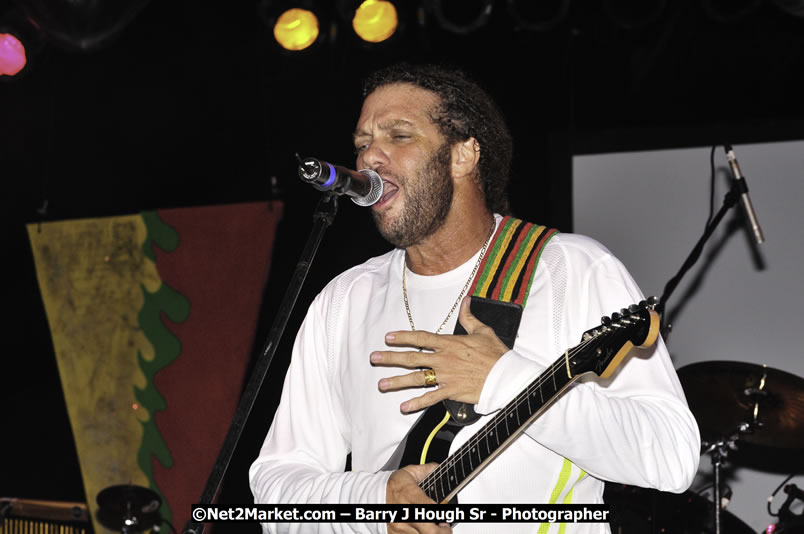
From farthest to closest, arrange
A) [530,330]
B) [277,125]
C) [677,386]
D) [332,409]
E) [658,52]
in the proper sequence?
[277,125] < [658,52] < [332,409] < [530,330] < [677,386]

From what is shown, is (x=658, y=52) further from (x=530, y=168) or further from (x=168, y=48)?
(x=168, y=48)

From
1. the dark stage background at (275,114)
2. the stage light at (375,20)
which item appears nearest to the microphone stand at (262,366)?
the dark stage background at (275,114)

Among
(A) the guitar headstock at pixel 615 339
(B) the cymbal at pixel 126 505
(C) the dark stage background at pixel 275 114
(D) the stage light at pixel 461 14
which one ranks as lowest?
(B) the cymbal at pixel 126 505

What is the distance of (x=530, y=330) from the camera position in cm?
210

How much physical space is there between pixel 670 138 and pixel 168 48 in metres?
2.96

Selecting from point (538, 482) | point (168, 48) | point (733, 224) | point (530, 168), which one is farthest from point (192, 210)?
point (538, 482)

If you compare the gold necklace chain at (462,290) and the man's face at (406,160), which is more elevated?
the man's face at (406,160)

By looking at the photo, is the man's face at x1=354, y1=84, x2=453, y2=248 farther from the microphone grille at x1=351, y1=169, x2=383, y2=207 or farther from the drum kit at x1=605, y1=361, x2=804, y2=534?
the drum kit at x1=605, y1=361, x2=804, y2=534

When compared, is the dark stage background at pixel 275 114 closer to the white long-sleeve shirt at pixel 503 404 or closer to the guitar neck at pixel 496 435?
the white long-sleeve shirt at pixel 503 404

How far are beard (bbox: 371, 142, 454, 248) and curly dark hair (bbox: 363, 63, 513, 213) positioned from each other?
0.49 ft

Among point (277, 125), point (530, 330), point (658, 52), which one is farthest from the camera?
point (277, 125)

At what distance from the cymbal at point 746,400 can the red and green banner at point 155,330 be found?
2361 millimetres

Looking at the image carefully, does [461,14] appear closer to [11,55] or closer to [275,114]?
[275,114]

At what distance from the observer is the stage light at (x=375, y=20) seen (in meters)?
4.21
